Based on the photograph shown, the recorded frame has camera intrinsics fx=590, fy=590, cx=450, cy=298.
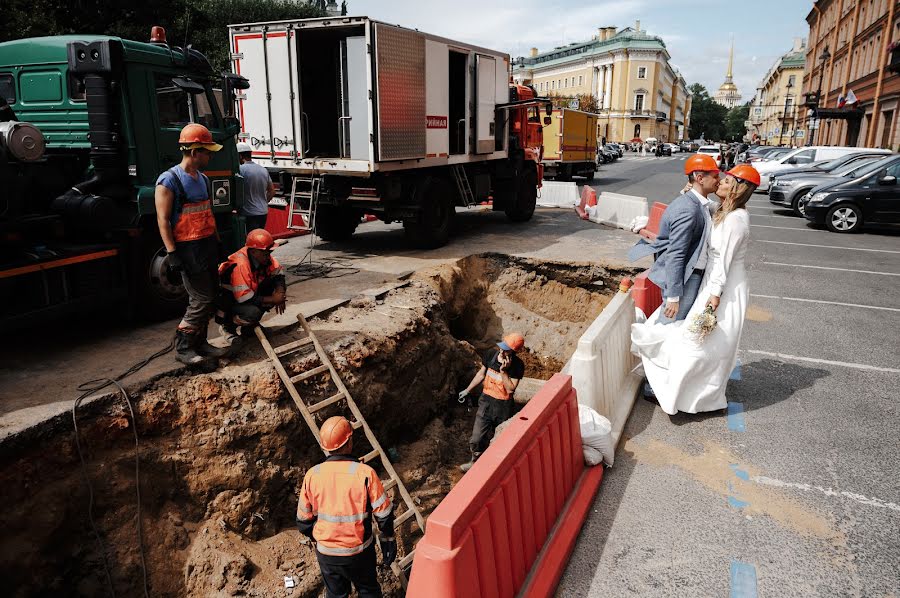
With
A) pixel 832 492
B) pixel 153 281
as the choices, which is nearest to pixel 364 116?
pixel 153 281

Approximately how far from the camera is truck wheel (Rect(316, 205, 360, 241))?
1112 cm

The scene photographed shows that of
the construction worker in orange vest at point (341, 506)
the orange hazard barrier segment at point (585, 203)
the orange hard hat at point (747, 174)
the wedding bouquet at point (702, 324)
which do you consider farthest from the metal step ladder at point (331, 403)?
the orange hazard barrier segment at point (585, 203)

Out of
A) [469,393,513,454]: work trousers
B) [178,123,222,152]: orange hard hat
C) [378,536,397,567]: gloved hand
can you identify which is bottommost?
[469,393,513,454]: work trousers

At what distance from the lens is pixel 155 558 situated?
15.3ft

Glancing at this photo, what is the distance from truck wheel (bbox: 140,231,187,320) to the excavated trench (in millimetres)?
1364

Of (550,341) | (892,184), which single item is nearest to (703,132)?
(892,184)

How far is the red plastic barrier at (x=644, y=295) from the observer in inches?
250

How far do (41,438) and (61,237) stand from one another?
7.18 ft

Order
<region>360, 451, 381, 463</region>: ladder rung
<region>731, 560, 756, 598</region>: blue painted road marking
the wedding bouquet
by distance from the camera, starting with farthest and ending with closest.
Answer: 1. <region>360, 451, 381, 463</region>: ladder rung
2. the wedding bouquet
3. <region>731, 560, 756, 598</region>: blue painted road marking

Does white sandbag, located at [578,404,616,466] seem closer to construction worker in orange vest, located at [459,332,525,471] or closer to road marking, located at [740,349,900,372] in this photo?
construction worker in orange vest, located at [459,332,525,471]

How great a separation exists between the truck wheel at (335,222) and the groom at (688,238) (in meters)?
7.22

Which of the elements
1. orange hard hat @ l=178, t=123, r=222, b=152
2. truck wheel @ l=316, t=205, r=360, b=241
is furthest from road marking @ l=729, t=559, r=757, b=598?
truck wheel @ l=316, t=205, r=360, b=241

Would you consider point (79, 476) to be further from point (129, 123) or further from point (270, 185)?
point (270, 185)

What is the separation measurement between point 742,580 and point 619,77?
92.7 metres
